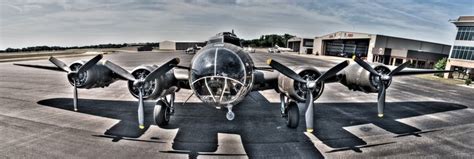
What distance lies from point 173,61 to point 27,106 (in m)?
11.1

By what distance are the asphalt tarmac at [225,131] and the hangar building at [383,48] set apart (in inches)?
923

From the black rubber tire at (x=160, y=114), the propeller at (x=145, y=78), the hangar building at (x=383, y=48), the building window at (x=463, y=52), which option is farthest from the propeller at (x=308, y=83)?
the building window at (x=463, y=52)

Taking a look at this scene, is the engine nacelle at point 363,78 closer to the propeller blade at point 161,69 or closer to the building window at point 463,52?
the propeller blade at point 161,69

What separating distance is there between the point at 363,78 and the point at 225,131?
7.33 meters

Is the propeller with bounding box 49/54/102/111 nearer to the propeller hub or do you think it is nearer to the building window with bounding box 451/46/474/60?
the propeller hub

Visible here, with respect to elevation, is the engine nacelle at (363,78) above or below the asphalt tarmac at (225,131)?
above

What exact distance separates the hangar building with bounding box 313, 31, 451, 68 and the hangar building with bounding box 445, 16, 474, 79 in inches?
554

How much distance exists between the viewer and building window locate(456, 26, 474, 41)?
3778cm

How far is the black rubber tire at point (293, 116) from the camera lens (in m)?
11.5

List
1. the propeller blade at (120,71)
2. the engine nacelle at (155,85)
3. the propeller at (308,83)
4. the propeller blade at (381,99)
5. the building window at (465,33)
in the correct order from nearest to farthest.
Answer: the propeller at (308,83) → the propeller blade at (120,71) → the engine nacelle at (155,85) → the propeller blade at (381,99) → the building window at (465,33)

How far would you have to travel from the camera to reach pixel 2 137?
10.2m

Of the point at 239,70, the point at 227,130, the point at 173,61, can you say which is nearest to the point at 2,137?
the point at 173,61

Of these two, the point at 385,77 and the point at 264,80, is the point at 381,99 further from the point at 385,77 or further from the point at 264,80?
the point at 264,80

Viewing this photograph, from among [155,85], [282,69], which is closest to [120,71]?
[155,85]
